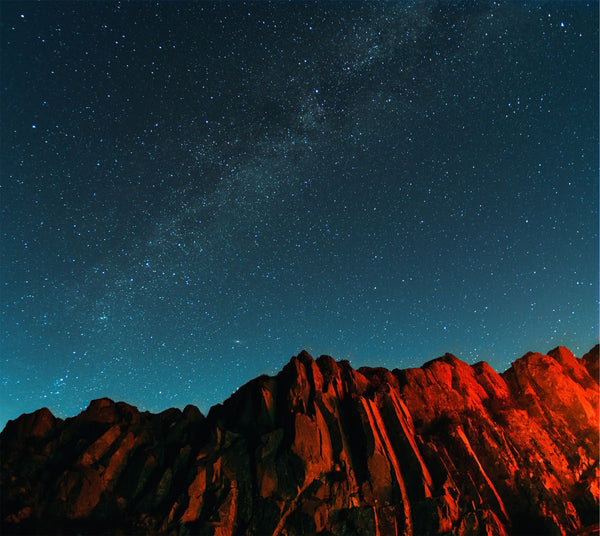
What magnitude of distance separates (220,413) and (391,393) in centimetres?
2233

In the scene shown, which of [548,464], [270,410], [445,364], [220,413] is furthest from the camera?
[445,364]

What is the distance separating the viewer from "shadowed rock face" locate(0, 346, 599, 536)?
29.8 m

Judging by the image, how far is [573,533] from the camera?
30.0 m

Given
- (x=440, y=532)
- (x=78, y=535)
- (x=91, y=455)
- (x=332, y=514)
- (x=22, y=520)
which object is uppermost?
(x=91, y=455)

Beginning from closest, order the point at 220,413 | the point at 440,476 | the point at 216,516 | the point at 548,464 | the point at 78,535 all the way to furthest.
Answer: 1. the point at 78,535
2. the point at 216,516
3. the point at 440,476
4. the point at 548,464
5. the point at 220,413

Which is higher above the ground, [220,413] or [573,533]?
[220,413]

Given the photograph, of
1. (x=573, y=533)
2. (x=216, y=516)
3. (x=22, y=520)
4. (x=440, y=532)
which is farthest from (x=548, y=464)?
(x=22, y=520)

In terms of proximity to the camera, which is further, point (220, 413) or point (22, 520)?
point (220, 413)

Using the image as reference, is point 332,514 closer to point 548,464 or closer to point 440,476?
point 440,476

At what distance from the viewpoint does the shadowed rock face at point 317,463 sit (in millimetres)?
29781

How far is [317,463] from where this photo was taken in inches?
1296

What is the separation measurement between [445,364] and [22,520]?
2034 inches

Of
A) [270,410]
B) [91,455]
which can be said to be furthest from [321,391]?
[91,455]

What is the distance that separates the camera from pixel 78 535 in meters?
27.6
